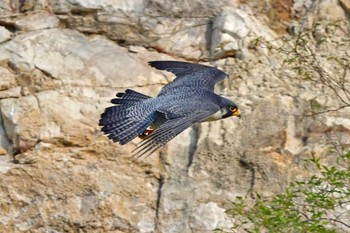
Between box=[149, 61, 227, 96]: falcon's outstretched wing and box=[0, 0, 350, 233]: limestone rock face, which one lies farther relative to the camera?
box=[0, 0, 350, 233]: limestone rock face

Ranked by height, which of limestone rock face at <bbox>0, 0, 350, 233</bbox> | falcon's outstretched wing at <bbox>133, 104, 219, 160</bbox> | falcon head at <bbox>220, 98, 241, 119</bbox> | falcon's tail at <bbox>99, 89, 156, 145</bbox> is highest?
falcon's outstretched wing at <bbox>133, 104, 219, 160</bbox>

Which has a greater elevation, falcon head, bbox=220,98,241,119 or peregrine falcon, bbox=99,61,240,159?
peregrine falcon, bbox=99,61,240,159

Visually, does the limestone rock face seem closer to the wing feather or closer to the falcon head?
the falcon head

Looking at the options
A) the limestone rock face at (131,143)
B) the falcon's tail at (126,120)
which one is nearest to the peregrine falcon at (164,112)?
the falcon's tail at (126,120)

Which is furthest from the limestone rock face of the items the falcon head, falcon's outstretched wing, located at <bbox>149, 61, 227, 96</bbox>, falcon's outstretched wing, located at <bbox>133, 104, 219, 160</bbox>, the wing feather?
the wing feather

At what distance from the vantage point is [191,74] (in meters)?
10.6

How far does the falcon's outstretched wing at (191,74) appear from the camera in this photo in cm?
1024

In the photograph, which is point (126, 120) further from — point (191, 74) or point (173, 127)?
point (191, 74)

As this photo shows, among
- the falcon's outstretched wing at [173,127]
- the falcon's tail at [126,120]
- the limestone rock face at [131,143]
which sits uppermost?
the falcon's outstretched wing at [173,127]

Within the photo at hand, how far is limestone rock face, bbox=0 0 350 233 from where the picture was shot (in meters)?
11.1

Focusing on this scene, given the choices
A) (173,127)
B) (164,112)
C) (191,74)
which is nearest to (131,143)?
(191,74)

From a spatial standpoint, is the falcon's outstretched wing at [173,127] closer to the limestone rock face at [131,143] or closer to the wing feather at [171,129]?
the wing feather at [171,129]

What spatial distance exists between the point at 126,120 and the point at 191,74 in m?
1.47

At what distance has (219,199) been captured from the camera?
11070 millimetres
